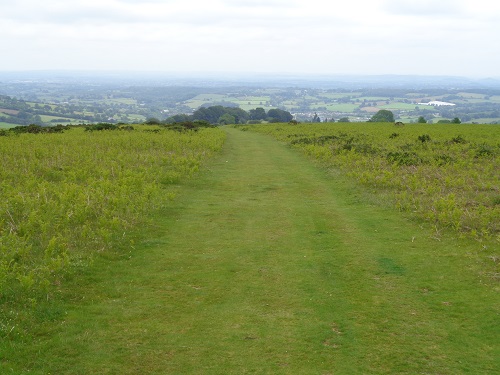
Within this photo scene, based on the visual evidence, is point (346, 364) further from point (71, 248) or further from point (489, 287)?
point (71, 248)

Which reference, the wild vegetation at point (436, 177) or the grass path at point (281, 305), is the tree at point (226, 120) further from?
the grass path at point (281, 305)

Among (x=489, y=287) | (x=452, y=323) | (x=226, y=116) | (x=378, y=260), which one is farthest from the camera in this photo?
(x=226, y=116)

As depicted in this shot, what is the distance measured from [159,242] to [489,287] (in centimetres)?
795

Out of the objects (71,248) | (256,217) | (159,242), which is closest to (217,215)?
(256,217)

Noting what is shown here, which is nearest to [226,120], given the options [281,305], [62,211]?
[62,211]

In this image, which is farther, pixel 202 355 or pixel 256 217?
pixel 256 217

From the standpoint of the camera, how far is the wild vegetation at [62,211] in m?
9.17

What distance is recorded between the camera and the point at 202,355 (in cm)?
707

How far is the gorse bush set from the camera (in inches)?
388

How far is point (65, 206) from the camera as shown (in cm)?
1455

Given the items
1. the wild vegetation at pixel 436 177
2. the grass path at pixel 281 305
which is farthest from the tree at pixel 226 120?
the grass path at pixel 281 305

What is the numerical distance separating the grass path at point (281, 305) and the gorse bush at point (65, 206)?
90 centimetres

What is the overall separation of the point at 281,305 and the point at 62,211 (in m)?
7.99

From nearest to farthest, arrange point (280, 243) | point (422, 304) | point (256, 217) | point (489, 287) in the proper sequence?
point (422, 304) → point (489, 287) → point (280, 243) → point (256, 217)
